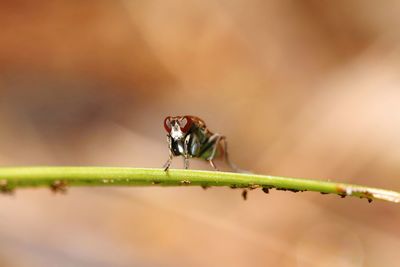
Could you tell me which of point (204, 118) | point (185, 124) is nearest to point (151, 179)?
point (185, 124)

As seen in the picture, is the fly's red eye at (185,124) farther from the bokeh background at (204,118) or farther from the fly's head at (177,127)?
the bokeh background at (204,118)

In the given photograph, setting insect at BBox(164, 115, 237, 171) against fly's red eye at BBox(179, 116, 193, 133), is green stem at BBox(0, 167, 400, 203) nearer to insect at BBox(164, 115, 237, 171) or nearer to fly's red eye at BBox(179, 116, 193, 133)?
insect at BBox(164, 115, 237, 171)

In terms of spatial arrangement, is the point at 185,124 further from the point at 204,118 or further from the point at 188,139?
the point at 204,118

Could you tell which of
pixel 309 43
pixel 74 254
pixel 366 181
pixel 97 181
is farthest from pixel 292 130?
pixel 97 181

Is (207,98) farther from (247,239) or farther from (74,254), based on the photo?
(74,254)

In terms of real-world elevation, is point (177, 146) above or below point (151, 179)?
above

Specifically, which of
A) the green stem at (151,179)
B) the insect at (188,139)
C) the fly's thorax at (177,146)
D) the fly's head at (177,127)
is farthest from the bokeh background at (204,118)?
the green stem at (151,179)

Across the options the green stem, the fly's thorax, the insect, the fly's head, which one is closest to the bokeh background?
the insect
